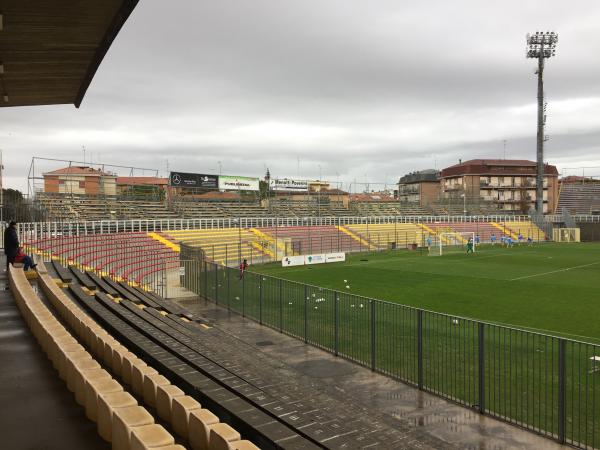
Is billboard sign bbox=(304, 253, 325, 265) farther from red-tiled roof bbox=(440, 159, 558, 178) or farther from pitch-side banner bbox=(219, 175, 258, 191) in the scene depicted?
red-tiled roof bbox=(440, 159, 558, 178)

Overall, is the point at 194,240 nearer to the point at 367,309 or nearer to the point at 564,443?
the point at 367,309

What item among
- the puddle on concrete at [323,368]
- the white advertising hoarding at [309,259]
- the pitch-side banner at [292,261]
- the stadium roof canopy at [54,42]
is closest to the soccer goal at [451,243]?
the white advertising hoarding at [309,259]

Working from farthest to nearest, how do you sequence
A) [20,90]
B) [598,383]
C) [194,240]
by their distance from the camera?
[194,240] → [20,90] → [598,383]

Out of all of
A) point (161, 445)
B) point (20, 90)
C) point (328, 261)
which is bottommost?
point (328, 261)

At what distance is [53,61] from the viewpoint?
934cm

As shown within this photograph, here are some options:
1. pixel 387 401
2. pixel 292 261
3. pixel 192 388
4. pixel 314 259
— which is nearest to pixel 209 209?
pixel 314 259

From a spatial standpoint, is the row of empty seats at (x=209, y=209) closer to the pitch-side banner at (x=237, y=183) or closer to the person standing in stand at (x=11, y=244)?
the pitch-side banner at (x=237, y=183)

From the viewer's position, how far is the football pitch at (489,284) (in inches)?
630

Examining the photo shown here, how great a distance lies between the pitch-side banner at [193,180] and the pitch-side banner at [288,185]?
7.90 m

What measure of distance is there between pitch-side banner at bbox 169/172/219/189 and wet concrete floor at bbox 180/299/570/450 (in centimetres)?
4553

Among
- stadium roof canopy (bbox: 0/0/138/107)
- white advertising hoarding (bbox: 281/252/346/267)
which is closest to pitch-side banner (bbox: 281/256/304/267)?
white advertising hoarding (bbox: 281/252/346/267)

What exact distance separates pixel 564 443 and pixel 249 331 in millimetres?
8990

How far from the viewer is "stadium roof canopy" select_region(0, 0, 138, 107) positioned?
6.89 meters

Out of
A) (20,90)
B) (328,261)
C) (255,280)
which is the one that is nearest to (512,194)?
(328,261)
